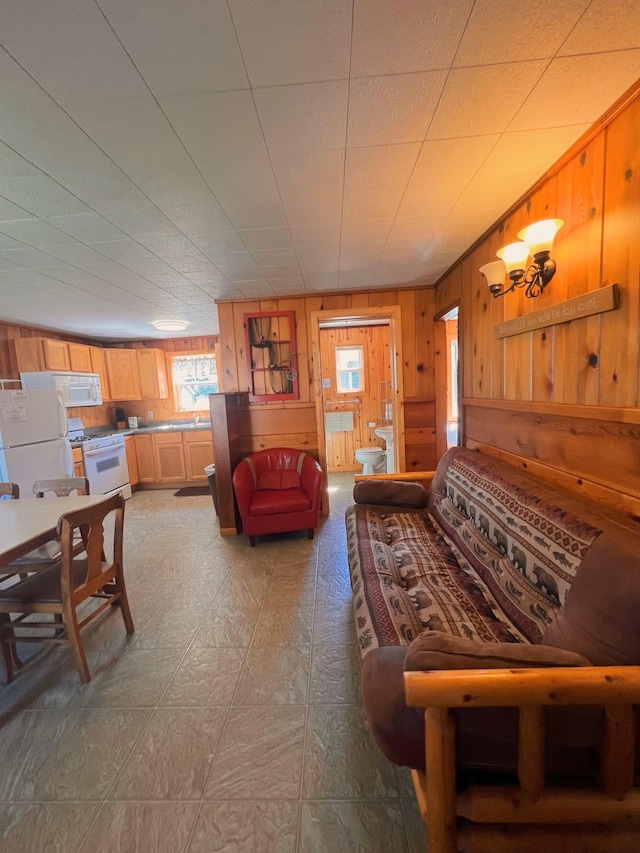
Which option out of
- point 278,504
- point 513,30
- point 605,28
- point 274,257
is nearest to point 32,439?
point 278,504

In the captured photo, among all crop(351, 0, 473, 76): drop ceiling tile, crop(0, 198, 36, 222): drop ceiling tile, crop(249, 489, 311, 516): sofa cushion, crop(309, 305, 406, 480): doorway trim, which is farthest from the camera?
crop(309, 305, 406, 480): doorway trim

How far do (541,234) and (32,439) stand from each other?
4.49 metres

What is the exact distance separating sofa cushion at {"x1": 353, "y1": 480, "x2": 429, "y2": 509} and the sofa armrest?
5.47ft

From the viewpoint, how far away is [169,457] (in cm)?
508

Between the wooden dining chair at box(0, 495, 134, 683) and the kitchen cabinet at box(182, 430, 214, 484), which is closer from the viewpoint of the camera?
the wooden dining chair at box(0, 495, 134, 683)

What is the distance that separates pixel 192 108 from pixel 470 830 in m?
2.28

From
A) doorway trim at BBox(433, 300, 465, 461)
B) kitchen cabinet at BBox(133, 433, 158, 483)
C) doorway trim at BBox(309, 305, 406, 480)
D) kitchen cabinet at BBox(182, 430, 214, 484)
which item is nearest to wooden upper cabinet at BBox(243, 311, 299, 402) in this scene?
doorway trim at BBox(309, 305, 406, 480)

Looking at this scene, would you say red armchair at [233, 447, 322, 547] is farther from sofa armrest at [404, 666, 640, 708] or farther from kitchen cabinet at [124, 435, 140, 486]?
kitchen cabinet at [124, 435, 140, 486]

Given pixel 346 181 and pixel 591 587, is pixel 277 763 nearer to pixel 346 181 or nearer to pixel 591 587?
pixel 591 587

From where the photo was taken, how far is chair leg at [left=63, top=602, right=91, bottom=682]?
1581mm

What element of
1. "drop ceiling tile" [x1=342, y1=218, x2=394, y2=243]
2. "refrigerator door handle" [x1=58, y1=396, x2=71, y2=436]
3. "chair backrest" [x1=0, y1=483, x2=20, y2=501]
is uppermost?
"drop ceiling tile" [x1=342, y1=218, x2=394, y2=243]

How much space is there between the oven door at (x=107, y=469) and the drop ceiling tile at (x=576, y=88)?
185 inches

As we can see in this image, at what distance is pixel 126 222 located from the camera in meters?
1.88

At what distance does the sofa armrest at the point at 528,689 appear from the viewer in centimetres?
77
